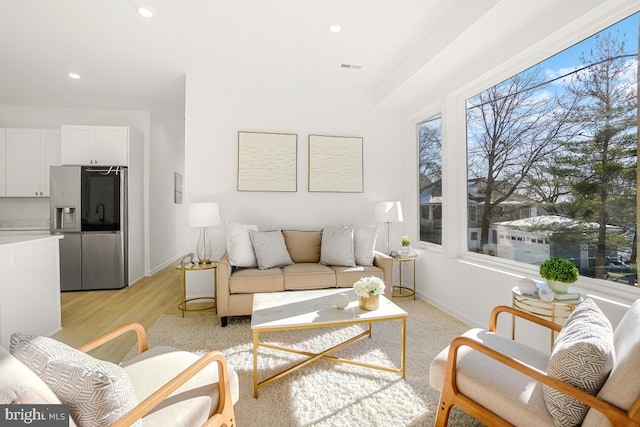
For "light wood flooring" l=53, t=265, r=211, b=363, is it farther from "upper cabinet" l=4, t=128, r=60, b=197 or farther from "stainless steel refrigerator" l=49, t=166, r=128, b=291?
"upper cabinet" l=4, t=128, r=60, b=197

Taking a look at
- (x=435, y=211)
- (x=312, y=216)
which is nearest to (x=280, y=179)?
(x=312, y=216)

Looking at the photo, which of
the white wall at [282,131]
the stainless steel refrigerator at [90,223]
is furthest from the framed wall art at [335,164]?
the stainless steel refrigerator at [90,223]

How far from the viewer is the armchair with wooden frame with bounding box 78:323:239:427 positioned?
3.73 ft

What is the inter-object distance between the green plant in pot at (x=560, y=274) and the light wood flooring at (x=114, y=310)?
10.5 feet

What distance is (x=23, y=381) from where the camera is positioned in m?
0.80

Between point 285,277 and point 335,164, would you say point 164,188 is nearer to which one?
point 335,164

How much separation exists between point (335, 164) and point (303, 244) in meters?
1.25

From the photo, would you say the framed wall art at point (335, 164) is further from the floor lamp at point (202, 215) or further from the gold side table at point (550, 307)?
the gold side table at point (550, 307)

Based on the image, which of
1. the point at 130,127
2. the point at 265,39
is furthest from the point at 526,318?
the point at 130,127

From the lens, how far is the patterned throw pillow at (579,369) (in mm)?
1104

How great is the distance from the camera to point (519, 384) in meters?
1.33

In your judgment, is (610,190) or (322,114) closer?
(610,190)

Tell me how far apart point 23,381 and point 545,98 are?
3539mm

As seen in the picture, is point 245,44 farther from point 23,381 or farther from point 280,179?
point 23,381
